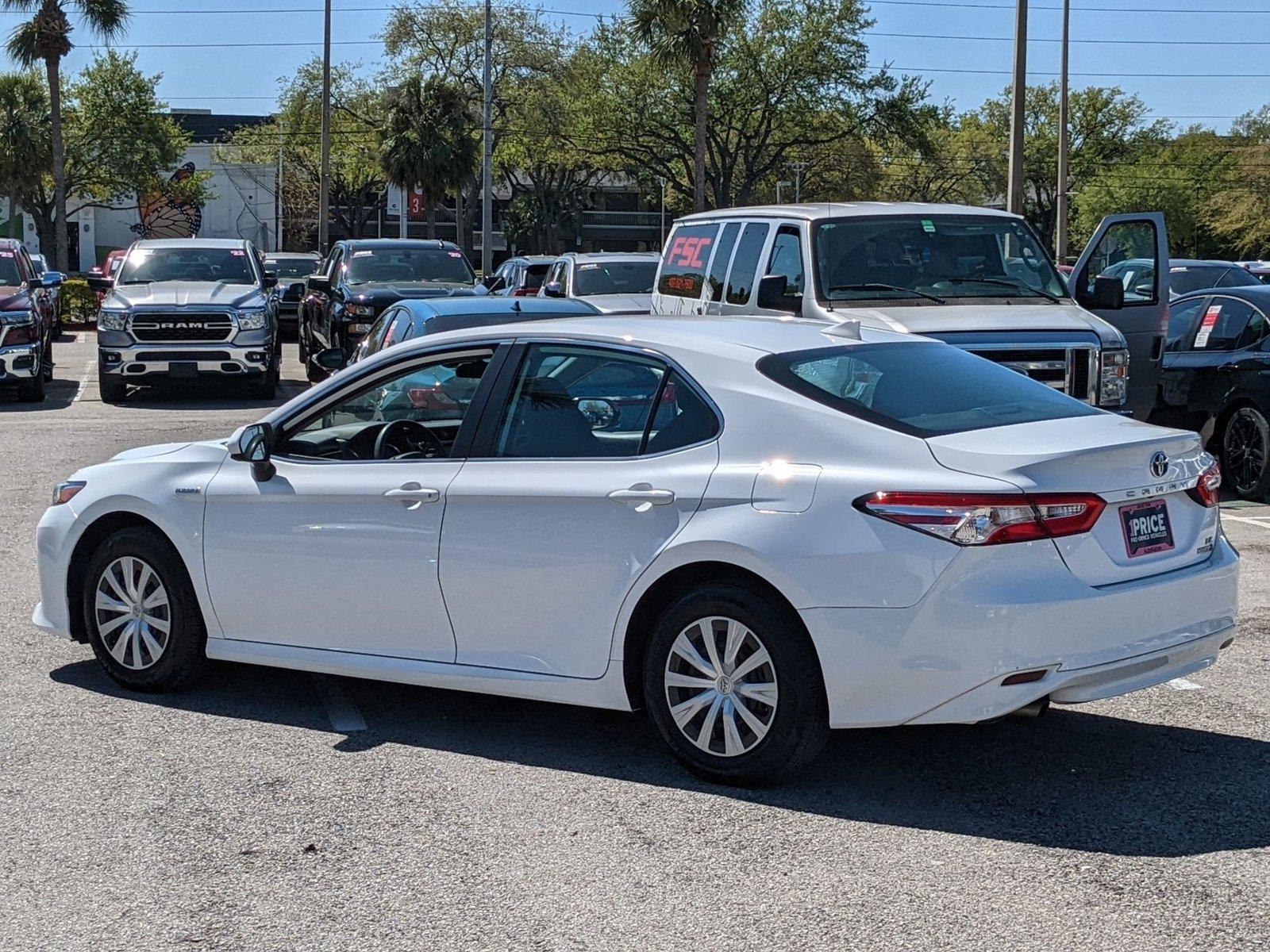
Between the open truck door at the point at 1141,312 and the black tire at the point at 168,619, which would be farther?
the open truck door at the point at 1141,312

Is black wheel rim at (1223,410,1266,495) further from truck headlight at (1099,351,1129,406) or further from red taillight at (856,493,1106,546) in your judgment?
red taillight at (856,493,1106,546)

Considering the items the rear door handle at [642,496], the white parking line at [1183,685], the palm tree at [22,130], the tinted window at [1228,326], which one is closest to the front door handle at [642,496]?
the rear door handle at [642,496]

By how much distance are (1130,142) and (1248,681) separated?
89181mm

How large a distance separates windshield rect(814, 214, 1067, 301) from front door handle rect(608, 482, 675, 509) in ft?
19.6

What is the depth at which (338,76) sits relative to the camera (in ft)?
257

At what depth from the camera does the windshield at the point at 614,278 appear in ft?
66.6

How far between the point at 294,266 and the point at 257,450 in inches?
1203

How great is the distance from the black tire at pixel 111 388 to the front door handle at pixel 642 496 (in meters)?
15.5

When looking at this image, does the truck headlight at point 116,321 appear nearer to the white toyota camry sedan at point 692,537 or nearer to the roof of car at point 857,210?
the roof of car at point 857,210

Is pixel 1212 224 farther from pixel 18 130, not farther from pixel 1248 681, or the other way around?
pixel 1248 681

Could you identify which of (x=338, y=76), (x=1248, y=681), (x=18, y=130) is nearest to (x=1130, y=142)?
(x=338, y=76)

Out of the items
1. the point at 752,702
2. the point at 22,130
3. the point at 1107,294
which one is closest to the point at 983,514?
the point at 752,702

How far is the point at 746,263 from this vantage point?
477 inches

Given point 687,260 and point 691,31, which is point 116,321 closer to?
point 687,260
